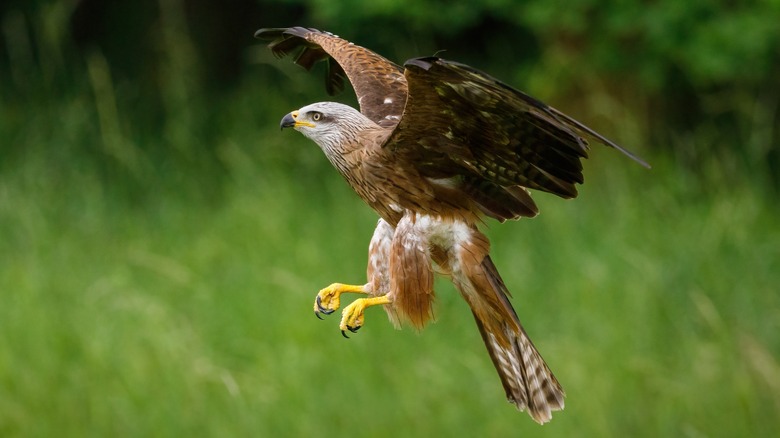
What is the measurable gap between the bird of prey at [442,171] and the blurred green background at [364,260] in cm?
399

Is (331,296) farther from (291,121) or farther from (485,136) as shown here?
(485,136)

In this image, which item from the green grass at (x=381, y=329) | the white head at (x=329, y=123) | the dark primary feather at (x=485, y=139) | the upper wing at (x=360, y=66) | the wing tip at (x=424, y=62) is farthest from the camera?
the green grass at (x=381, y=329)

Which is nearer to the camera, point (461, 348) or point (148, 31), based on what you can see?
point (461, 348)

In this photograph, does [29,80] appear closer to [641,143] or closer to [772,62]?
[641,143]

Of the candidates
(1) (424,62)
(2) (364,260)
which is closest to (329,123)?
(1) (424,62)

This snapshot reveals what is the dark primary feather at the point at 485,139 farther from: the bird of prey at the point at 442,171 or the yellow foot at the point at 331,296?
the yellow foot at the point at 331,296

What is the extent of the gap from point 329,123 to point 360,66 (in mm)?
665

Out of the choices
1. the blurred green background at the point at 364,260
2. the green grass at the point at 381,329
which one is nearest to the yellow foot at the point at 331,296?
the blurred green background at the point at 364,260

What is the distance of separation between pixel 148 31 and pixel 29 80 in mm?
1467

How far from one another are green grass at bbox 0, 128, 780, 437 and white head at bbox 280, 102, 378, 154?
490 centimetres

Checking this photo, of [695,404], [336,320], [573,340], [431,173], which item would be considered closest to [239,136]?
[336,320]

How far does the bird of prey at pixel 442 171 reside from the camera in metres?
3.64

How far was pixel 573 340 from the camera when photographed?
29.2ft

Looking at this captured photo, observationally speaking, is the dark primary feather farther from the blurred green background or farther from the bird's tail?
the blurred green background
